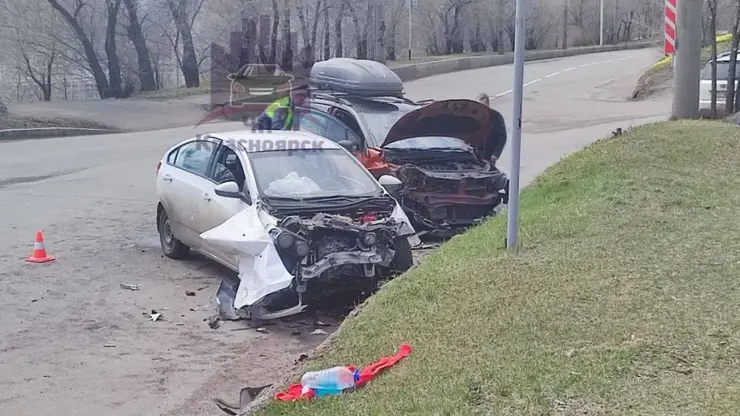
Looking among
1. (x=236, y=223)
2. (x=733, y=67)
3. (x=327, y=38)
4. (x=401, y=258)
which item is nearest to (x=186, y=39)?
(x=327, y=38)

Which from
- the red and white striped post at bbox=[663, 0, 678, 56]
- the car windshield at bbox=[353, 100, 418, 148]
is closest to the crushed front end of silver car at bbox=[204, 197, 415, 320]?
the car windshield at bbox=[353, 100, 418, 148]

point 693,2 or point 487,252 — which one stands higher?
point 693,2

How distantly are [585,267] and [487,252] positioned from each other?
45.7 inches

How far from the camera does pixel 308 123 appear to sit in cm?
1145

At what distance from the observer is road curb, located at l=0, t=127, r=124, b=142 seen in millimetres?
22953

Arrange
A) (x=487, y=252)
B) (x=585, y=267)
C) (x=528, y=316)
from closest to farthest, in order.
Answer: (x=528, y=316) < (x=585, y=267) < (x=487, y=252)

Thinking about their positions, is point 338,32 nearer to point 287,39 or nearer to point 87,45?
point 287,39

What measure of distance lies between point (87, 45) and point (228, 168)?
2521 centimetres

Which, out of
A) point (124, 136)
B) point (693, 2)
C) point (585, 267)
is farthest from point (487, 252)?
point (124, 136)

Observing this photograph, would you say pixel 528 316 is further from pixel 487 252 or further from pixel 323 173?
pixel 323 173

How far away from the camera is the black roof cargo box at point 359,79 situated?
11.6 m

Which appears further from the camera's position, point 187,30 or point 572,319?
point 187,30

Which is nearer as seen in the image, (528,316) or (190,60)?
(528,316)

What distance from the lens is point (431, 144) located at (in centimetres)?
1056
